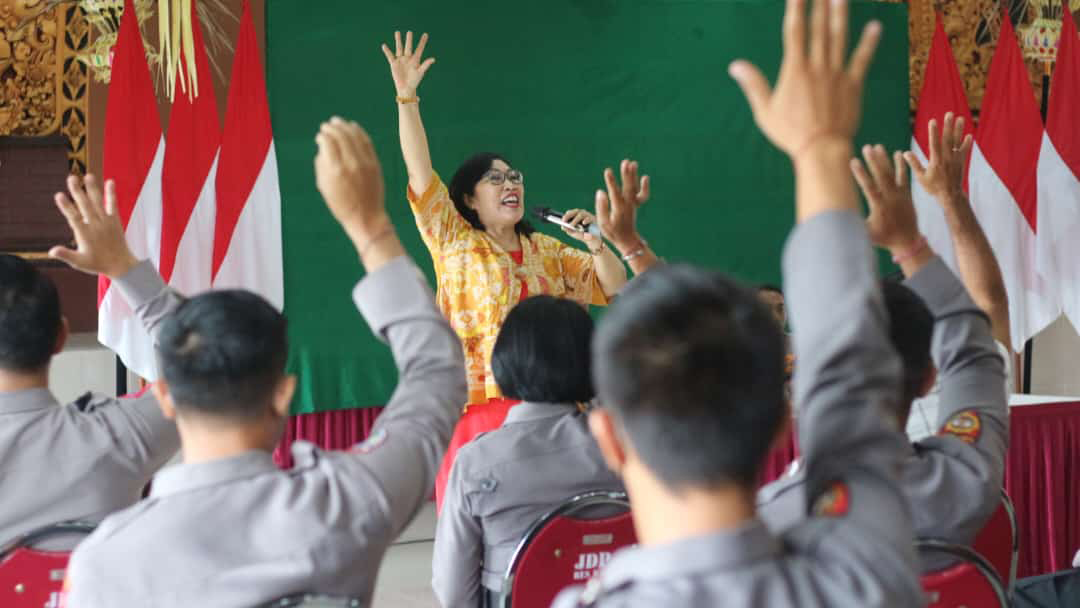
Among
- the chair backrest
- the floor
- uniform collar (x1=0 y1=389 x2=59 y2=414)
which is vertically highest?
uniform collar (x1=0 y1=389 x2=59 y2=414)

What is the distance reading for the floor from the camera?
12.1 feet

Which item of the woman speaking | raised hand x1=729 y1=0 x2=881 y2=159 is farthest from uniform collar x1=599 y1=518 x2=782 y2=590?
the woman speaking

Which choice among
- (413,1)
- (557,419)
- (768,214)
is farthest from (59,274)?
(557,419)

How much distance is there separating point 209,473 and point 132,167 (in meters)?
3.29

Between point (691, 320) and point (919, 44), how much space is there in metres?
5.43

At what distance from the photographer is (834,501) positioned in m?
0.81

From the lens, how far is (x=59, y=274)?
188 inches

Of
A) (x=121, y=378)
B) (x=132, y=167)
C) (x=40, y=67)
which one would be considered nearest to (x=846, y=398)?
(x=132, y=167)

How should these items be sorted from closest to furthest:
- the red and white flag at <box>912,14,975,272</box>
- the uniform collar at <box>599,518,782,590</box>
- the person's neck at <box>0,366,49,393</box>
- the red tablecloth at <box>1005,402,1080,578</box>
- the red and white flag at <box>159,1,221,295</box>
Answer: the uniform collar at <box>599,518,782,590</box>
the person's neck at <box>0,366,49,393</box>
the red tablecloth at <box>1005,402,1080,578</box>
the red and white flag at <box>159,1,221,295</box>
the red and white flag at <box>912,14,975,272</box>

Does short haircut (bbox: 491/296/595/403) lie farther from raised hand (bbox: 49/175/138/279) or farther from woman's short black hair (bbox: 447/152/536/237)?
woman's short black hair (bbox: 447/152/536/237)

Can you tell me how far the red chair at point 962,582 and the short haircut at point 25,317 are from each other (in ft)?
4.13

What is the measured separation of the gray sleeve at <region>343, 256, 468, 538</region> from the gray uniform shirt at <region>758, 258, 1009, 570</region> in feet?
1.21

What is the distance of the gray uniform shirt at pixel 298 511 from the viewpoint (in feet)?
3.32

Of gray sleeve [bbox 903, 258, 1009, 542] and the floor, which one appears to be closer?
gray sleeve [bbox 903, 258, 1009, 542]
